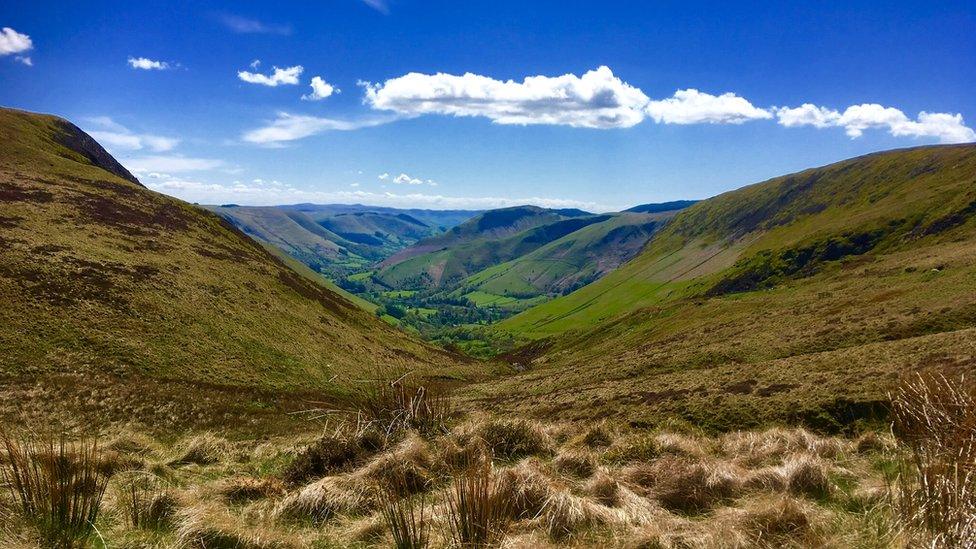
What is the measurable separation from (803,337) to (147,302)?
6274cm

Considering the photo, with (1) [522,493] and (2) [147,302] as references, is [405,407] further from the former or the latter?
(2) [147,302]

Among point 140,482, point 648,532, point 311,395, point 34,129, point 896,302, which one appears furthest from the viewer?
point 34,129

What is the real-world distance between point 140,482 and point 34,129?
140772 millimetres

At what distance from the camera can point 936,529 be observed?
4.97 m

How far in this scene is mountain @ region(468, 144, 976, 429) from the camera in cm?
2292

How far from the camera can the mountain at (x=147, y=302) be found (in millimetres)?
36375

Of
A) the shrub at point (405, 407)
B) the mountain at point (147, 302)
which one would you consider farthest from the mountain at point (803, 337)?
the mountain at point (147, 302)

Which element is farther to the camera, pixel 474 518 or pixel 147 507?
pixel 147 507

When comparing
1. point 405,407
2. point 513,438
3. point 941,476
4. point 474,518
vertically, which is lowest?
point 513,438

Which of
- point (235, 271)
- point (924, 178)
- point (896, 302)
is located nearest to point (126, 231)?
point (235, 271)

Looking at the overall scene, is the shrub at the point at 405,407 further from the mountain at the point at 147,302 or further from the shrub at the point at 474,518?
the mountain at the point at 147,302

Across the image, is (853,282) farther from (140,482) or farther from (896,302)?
(140,482)

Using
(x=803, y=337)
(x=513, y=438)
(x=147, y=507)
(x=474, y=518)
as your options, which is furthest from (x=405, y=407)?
(x=803, y=337)

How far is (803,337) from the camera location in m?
43.7
